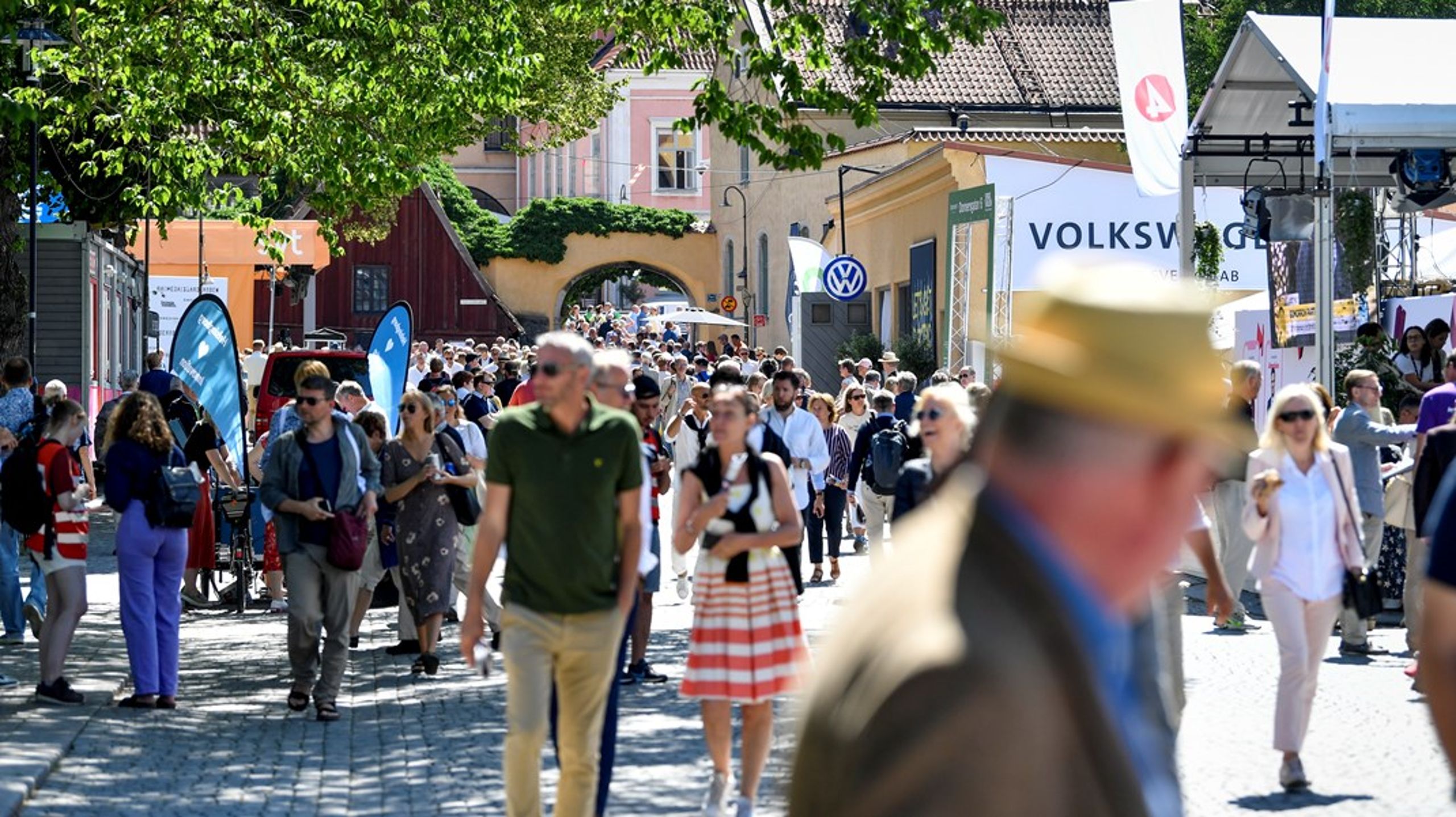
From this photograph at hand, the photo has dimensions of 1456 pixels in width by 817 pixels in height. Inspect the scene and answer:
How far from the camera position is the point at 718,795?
27.0 ft

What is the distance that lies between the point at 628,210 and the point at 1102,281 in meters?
70.6

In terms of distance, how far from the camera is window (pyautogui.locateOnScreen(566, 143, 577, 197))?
277 feet

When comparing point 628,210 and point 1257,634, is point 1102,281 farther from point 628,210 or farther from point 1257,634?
point 628,210

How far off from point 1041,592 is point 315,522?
9.87 metres

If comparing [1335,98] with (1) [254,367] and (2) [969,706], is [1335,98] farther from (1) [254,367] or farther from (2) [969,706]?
(1) [254,367]

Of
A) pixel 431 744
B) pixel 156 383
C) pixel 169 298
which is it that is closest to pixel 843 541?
pixel 156 383

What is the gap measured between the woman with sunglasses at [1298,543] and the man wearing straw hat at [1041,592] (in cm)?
713

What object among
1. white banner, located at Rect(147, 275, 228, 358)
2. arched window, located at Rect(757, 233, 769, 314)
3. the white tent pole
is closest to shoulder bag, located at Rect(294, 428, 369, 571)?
the white tent pole

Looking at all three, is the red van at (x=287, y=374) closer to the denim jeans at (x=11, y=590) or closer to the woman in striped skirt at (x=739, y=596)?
the denim jeans at (x=11, y=590)

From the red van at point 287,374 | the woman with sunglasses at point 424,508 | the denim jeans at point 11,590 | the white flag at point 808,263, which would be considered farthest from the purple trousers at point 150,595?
the white flag at point 808,263

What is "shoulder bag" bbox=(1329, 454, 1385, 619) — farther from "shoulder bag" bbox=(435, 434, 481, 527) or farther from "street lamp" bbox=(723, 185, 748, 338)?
"street lamp" bbox=(723, 185, 748, 338)

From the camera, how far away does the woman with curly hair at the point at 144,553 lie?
456 inches

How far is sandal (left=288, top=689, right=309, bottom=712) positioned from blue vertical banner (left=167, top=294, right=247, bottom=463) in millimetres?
4638

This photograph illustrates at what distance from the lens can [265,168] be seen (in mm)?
21062
